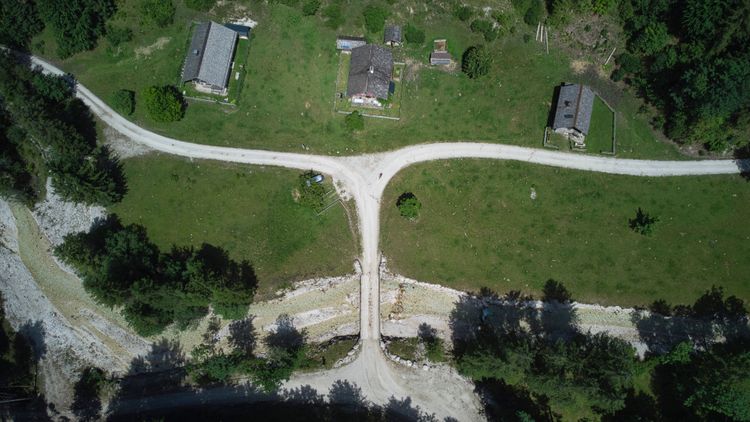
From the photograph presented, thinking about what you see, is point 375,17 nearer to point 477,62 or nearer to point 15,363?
point 477,62

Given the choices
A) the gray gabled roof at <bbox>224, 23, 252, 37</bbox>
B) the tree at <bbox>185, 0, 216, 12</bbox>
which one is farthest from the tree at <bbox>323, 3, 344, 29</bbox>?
the tree at <bbox>185, 0, 216, 12</bbox>

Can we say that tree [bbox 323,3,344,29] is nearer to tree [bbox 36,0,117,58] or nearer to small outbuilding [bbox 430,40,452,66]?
small outbuilding [bbox 430,40,452,66]

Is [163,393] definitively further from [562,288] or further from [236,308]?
[562,288]

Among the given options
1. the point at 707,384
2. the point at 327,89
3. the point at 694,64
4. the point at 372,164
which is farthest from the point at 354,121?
the point at 707,384

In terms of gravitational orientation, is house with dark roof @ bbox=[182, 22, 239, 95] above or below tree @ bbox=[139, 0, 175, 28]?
below

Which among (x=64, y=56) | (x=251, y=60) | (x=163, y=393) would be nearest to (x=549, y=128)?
(x=251, y=60)

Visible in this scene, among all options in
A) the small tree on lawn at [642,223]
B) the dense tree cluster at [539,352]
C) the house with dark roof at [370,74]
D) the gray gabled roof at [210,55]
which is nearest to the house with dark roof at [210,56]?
the gray gabled roof at [210,55]
